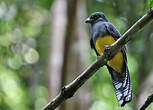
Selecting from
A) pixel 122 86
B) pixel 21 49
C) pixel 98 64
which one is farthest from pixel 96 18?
pixel 21 49

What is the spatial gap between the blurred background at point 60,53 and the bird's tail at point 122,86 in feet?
1.85

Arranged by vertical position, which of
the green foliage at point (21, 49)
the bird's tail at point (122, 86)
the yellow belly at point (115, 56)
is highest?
the bird's tail at point (122, 86)

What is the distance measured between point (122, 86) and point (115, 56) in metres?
0.67

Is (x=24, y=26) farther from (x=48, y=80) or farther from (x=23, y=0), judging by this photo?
Answer: (x=48, y=80)

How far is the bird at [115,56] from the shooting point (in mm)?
2942

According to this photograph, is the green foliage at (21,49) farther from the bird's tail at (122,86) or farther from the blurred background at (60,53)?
the bird's tail at (122,86)

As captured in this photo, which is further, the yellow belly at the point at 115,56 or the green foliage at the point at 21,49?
the green foliage at the point at 21,49

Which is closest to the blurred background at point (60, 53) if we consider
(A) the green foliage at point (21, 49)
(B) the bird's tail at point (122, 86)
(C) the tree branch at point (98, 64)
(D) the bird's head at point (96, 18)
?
(A) the green foliage at point (21, 49)

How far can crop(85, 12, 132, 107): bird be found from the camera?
2942 millimetres

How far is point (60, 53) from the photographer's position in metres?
5.54

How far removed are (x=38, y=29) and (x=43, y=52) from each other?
0.63 metres

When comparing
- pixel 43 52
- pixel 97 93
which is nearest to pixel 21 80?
pixel 43 52

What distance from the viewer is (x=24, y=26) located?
861 centimetres

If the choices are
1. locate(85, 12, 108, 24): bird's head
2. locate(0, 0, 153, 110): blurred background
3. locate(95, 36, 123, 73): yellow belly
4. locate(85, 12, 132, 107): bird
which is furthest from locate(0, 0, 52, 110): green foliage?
locate(95, 36, 123, 73): yellow belly
